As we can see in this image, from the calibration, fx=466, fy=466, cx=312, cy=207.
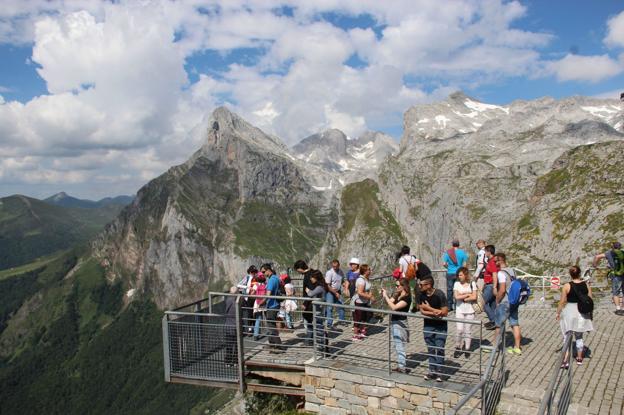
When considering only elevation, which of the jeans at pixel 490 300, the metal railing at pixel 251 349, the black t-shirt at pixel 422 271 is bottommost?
the metal railing at pixel 251 349

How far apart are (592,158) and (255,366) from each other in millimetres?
82396

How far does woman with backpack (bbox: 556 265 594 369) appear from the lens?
14.6m

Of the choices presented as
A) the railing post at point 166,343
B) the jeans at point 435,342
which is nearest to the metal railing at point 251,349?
the railing post at point 166,343

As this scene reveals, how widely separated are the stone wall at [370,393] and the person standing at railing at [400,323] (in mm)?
521

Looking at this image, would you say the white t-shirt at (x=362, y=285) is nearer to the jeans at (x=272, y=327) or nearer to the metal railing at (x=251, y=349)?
the metal railing at (x=251, y=349)

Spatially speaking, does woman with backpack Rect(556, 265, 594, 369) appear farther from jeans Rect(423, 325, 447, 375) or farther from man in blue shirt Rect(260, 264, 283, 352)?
man in blue shirt Rect(260, 264, 283, 352)

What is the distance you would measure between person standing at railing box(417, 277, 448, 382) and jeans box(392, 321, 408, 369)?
72cm

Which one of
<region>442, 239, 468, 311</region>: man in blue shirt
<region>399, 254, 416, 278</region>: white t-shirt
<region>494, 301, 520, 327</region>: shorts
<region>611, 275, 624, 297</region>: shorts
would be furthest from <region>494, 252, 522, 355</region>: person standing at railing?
<region>611, 275, 624, 297</region>: shorts

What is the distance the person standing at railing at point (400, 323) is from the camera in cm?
1361

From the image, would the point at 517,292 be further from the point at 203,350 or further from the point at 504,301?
the point at 203,350

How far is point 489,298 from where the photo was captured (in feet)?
54.7

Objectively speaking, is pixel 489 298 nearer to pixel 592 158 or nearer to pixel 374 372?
pixel 374 372

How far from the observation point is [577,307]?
14.7m

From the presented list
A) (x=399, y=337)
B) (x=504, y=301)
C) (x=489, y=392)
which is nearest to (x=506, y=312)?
(x=504, y=301)
